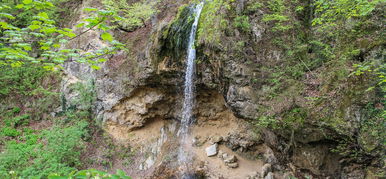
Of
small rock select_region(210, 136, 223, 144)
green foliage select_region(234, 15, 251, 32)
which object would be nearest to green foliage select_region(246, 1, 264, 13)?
green foliage select_region(234, 15, 251, 32)

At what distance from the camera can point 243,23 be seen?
6.38 meters

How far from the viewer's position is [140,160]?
28.1ft

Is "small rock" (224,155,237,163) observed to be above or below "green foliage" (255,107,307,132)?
below

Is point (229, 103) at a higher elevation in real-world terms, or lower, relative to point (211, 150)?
higher

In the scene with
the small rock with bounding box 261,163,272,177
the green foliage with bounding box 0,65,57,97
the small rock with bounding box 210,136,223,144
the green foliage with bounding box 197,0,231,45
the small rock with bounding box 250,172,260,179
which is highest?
the green foliage with bounding box 197,0,231,45

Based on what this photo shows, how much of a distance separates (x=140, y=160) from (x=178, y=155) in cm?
165

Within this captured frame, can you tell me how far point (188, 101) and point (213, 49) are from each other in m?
2.50

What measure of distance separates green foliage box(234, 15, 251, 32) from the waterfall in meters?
1.61

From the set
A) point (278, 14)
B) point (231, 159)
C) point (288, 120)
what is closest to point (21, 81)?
point (231, 159)

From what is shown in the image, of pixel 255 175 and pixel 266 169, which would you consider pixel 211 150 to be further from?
pixel 266 169

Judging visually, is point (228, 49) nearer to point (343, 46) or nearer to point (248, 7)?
point (248, 7)

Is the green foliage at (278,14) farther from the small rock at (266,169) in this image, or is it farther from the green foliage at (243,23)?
the small rock at (266,169)

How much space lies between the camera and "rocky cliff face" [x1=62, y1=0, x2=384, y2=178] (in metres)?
4.68

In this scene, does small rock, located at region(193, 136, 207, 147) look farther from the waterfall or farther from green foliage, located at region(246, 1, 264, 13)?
green foliage, located at region(246, 1, 264, 13)
